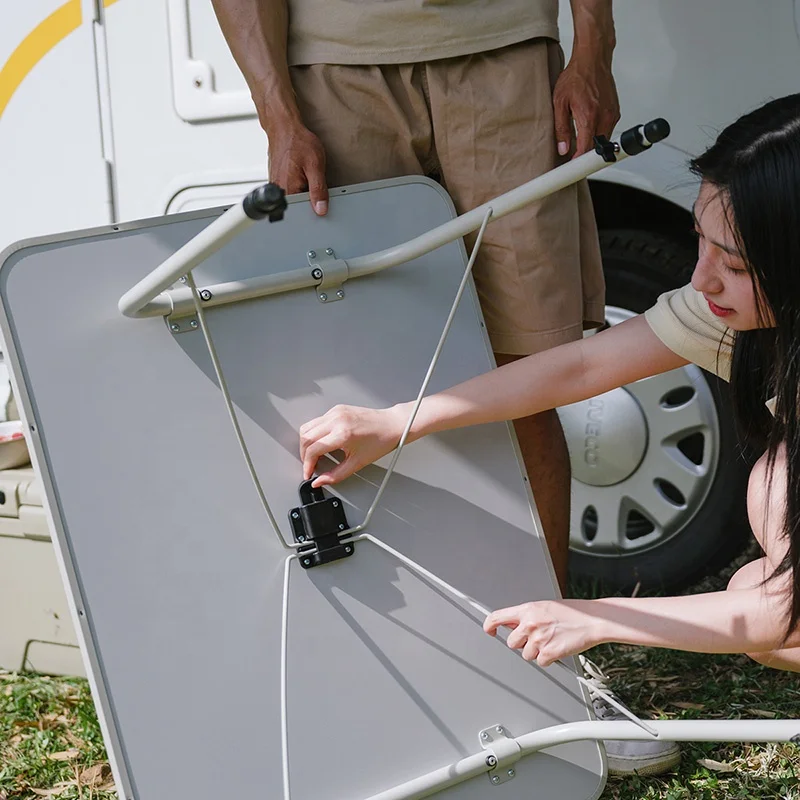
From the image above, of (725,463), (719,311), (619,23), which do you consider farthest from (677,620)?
(619,23)

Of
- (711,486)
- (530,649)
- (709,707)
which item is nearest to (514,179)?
(530,649)

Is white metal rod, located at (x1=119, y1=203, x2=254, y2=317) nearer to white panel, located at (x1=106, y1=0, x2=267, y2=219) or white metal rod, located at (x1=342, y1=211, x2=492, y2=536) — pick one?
white metal rod, located at (x1=342, y1=211, x2=492, y2=536)

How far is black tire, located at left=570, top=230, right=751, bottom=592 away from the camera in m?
2.29

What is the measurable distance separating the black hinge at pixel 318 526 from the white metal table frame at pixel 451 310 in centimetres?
2

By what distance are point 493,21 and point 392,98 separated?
0.64ft

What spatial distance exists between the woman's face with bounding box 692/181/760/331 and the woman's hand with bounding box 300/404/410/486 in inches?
17.7

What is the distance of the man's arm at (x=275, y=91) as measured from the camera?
1581 millimetres

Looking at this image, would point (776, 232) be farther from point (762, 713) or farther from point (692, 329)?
point (762, 713)

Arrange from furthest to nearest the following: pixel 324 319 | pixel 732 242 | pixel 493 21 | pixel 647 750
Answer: pixel 647 750 < pixel 493 21 < pixel 324 319 < pixel 732 242

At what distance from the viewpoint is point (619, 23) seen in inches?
85.0

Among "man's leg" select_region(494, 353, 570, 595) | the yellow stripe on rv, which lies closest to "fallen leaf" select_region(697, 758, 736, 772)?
"man's leg" select_region(494, 353, 570, 595)

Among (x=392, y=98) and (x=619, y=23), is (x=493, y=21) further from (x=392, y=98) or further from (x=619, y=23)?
(x=619, y=23)

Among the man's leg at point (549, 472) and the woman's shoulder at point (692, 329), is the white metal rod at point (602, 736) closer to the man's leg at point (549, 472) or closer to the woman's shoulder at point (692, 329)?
the man's leg at point (549, 472)

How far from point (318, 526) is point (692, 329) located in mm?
594
